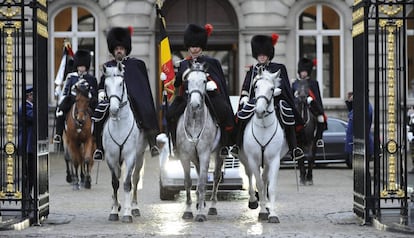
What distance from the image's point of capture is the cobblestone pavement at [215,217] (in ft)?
49.0

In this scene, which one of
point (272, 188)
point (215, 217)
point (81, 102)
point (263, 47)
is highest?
point (263, 47)

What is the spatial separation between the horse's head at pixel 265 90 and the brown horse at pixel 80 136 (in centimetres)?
714

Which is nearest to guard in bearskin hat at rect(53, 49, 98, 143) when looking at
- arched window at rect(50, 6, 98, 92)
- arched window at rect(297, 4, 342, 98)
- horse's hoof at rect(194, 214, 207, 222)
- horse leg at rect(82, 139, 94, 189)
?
horse leg at rect(82, 139, 94, 189)

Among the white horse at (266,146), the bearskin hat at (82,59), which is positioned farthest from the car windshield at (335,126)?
the white horse at (266,146)

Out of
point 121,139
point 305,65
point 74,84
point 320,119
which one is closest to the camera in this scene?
point 121,139

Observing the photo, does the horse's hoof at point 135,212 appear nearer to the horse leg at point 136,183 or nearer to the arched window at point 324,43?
the horse leg at point 136,183

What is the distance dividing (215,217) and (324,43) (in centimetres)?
2205

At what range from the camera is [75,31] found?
38344mm

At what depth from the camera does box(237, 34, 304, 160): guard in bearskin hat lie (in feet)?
55.0

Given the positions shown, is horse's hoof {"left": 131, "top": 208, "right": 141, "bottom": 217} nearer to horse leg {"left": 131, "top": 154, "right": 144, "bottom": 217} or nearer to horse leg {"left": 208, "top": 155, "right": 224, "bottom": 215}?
horse leg {"left": 131, "top": 154, "right": 144, "bottom": 217}

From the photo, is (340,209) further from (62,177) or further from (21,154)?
(62,177)

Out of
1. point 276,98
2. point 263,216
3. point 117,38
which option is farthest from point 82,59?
point 263,216

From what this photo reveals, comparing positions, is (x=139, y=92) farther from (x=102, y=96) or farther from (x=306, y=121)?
(x=306, y=121)

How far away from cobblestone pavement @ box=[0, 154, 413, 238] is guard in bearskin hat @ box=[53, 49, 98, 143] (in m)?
1.47
